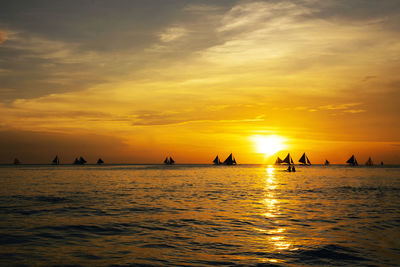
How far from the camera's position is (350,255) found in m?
15.2

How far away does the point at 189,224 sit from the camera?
22.6 meters

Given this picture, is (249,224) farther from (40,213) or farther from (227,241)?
(40,213)

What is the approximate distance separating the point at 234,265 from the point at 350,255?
6.04 m

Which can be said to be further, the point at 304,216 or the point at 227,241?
the point at 304,216

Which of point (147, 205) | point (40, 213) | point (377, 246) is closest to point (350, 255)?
point (377, 246)

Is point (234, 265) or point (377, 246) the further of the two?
point (377, 246)

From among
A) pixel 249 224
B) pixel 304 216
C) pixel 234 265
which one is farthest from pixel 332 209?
pixel 234 265

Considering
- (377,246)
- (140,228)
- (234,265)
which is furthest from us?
(140,228)

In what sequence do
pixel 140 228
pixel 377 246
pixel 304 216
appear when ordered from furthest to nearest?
1. pixel 304 216
2. pixel 140 228
3. pixel 377 246

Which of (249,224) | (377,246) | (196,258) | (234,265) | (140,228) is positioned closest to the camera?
(234,265)

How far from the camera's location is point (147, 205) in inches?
1281

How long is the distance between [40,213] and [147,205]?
9.96 metres

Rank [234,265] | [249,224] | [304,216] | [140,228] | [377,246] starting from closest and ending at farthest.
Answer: [234,265] → [377,246] → [140,228] → [249,224] → [304,216]

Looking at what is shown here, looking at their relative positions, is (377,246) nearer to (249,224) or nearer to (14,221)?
(249,224)
